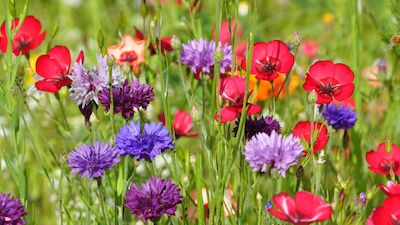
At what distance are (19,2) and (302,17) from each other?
1.26 meters

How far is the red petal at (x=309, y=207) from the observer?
0.94m

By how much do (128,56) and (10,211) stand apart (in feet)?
1.70

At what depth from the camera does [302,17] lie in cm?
311

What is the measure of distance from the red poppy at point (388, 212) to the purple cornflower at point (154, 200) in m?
0.28


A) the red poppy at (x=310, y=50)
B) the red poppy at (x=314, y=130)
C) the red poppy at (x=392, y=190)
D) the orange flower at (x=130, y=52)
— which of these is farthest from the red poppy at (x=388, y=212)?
the red poppy at (x=310, y=50)

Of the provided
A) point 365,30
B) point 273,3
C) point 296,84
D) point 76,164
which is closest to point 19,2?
point 273,3

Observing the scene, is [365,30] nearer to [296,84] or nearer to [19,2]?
[296,84]

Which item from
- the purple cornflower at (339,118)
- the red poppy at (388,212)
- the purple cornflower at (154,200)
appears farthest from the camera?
the purple cornflower at (339,118)

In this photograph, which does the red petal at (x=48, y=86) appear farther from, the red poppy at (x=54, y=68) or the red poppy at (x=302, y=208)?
the red poppy at (x=302, y=208)

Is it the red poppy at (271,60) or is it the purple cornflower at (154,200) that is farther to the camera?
the red poppy at (271,60)

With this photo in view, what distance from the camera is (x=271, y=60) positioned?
4.07ft

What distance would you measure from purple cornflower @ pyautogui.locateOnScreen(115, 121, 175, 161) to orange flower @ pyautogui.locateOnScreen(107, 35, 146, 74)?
395mm

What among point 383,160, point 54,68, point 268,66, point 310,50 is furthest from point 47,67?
point 310,50

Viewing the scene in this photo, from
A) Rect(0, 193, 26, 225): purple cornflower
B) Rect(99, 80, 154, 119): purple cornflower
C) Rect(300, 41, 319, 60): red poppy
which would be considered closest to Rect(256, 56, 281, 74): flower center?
Rect(99, 80, 154, 119): purple cornflower
